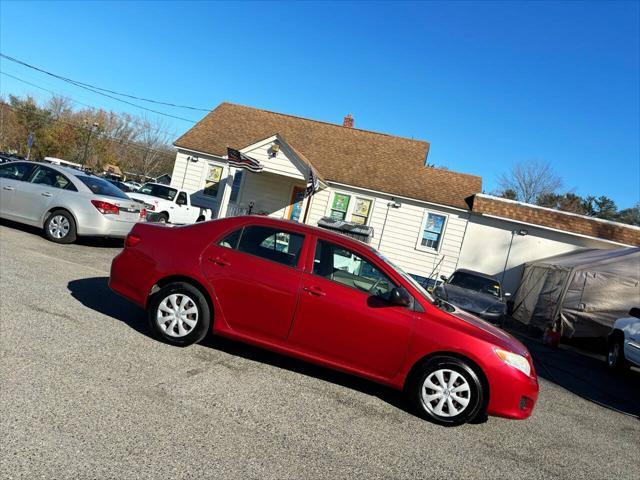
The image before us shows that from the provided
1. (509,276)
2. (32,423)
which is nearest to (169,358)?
(32,423)

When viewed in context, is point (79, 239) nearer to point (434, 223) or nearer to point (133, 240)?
point (133, 240)

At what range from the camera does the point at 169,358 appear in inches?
186

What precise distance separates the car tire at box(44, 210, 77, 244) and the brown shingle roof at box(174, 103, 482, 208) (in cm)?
1118

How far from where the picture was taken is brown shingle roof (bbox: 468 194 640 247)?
59.8ft

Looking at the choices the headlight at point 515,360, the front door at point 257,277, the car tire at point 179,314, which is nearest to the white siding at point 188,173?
the car tire at point 179,314

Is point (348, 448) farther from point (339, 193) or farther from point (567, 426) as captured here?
point (339, 193)

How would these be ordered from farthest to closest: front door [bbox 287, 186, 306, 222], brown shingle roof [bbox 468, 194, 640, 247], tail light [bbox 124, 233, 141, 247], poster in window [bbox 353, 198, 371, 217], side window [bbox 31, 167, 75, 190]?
1. front door [bbox 287, 186, 306, 222]
2. poster in window [bbox 353, 198, 371, 217]
3. brown shingle roof [bbox 468, 194, 640, 247]
4. side window [bbox 31, 167, 75, 190]
5. tail light [bbox 124, 233, 141, 247]

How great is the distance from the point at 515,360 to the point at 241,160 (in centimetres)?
1248

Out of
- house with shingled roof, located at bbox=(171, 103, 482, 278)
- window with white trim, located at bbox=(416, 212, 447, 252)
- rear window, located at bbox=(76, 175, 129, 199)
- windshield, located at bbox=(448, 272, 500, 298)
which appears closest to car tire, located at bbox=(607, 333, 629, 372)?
windshield, located at bbox=(448, 272, 500, 298)

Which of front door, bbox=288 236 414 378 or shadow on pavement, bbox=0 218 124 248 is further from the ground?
front door, bbox=288 236 414 378

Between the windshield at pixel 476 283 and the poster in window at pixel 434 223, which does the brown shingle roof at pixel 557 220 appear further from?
the windshield at pixel 476 283

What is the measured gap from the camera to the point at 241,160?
1552cm

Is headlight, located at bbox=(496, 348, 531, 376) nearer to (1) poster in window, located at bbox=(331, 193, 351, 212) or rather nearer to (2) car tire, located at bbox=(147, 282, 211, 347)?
(2) car tire, located at bbox=(147, 282, 211, 347)

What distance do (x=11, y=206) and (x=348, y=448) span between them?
30.3 ft
